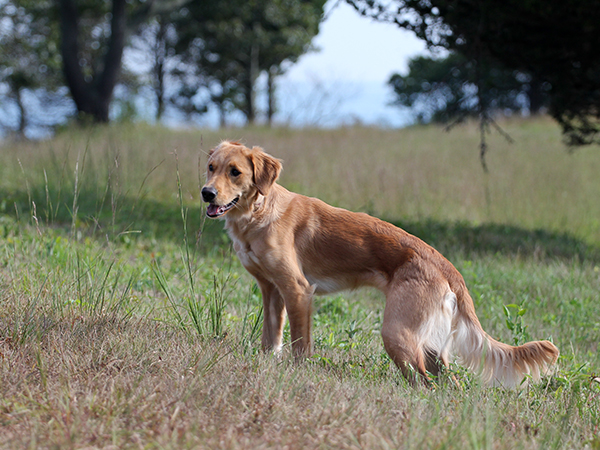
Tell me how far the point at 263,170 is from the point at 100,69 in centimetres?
1464

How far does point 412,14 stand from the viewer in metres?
7.00

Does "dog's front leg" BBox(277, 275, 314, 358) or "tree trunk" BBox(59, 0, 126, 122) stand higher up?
"tree trunk" BBox(59, 0, 126, 122)

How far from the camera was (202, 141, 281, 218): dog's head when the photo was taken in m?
2.91

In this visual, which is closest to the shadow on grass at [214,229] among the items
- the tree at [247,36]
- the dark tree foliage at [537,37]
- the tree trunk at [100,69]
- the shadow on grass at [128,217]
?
the shadow on grass at [128,217]

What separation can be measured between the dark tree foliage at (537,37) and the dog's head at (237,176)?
4.55m

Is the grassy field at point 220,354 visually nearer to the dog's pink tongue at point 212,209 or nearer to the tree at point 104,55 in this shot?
the dog's pink tongue at point 212,209

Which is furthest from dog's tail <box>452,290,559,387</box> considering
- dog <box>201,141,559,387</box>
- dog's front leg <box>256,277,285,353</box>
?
dog's front leg <box>256,277,285,353</box>

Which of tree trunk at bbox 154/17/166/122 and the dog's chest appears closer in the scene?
the dog's chest

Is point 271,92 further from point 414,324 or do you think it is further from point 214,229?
point 414,324

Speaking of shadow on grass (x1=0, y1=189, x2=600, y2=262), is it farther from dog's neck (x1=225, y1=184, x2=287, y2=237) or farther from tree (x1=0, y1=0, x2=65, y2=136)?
tree (x1=0, y1=0, x2=65, y2=136)

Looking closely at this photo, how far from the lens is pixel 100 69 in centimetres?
1566

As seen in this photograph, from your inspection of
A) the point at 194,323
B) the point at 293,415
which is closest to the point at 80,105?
the point at 194,323

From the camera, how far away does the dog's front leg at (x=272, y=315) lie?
10.7ft

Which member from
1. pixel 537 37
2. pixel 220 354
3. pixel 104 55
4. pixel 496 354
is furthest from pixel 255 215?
pixel 104 55
